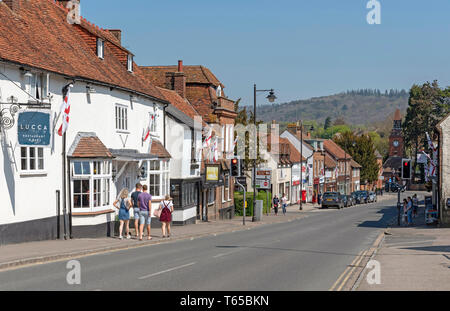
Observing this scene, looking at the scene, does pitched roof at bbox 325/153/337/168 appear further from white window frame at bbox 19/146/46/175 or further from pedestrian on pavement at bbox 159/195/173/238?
white window frame at bbox 19/146/46/175

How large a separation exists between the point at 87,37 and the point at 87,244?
11714 millimetres

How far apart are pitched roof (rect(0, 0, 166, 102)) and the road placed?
7309mm

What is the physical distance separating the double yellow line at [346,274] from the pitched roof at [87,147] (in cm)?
1059

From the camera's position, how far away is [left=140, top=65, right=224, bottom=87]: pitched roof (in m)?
44.2

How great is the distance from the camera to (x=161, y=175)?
3178 centimetres

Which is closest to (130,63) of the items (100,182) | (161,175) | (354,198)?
(161,175)

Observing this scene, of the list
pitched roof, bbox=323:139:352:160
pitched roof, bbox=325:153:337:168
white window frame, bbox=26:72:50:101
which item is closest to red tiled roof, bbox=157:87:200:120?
white window frame, bbox=26:72:50:101

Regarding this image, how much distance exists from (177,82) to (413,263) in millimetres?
28491

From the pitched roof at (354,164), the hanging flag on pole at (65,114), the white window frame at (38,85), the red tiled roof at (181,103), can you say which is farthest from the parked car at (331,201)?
the white window frame at (38,85)

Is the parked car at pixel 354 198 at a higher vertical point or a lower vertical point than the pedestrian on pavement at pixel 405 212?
lower

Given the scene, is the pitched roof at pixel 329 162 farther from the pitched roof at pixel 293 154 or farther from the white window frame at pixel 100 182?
the white window frame at pixel 100 182

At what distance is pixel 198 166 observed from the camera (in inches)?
1513

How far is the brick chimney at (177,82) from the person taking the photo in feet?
141

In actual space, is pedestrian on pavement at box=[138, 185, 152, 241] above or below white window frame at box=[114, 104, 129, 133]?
below
